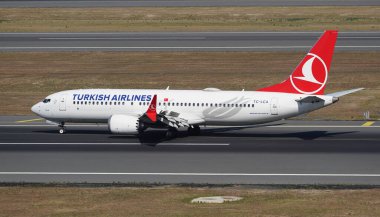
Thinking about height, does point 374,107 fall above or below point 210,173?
above

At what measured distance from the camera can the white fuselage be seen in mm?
64562

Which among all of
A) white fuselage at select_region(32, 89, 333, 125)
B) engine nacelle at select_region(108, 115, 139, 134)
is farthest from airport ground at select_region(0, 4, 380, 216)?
white fuselage at select_region(32, 89, 333, 125)

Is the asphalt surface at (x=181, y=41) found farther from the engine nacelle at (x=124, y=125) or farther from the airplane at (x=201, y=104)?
the engine nacelle at (x=124, y=125)

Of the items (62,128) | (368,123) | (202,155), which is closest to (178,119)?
(202,155)

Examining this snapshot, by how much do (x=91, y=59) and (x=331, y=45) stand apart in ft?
141

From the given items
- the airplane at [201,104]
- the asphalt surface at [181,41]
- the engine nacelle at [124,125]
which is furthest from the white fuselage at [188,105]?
the asphalt surface at [181,41]

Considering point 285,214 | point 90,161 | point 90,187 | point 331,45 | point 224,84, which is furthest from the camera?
point 224,84

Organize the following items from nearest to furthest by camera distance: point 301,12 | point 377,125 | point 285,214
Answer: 1. point 285,214
2. point 377,125
3. point 301,12

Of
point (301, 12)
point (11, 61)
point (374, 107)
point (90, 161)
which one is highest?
point (301, 12)

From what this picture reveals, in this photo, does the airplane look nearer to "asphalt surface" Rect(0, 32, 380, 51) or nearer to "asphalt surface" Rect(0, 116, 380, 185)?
"asphalt surface" Rect(0, 116, 380, 185)

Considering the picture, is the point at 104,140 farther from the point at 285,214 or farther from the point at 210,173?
the point at 285,214

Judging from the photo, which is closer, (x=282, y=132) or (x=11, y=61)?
(x=282, y=132)

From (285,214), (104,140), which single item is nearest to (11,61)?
(104,140)

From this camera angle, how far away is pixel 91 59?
332 ft
